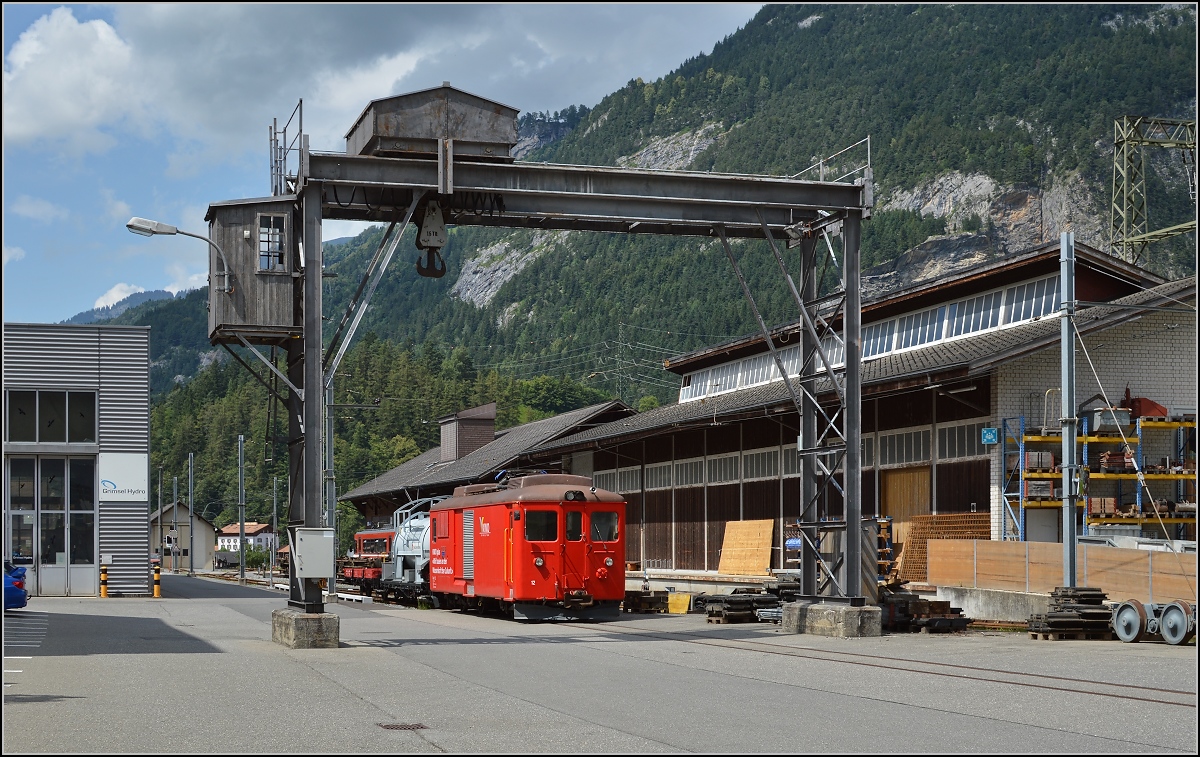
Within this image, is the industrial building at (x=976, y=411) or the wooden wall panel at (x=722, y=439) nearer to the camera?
the industrial building at (x=976, y=411)

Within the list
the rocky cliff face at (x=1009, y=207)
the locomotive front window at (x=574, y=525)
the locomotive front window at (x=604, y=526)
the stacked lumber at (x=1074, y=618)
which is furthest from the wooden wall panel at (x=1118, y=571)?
the rocky cliff face at (x=1009, y=207)

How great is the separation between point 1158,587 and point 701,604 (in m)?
11.4

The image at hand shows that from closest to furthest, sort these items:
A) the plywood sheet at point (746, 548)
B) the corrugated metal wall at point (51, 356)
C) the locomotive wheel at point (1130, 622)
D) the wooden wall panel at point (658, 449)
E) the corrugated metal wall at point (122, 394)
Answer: the locomotive wheel at point (1130, 622) < the plywood sheet at point (746, 548) < the corrugated metal wall at point (51, 356) < the corrugated metal wall at point (122, 394) < the wooden wall panel at point (658, 449)

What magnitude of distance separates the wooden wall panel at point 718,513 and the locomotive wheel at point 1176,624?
1821cm

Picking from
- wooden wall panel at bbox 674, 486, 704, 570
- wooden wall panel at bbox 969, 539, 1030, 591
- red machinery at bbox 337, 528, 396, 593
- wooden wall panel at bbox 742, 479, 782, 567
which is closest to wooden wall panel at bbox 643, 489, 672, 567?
wooden wall panel at bbox 674, 486, 704, 570

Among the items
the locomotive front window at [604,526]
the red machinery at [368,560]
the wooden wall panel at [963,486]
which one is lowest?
the red machinery at [368,560]

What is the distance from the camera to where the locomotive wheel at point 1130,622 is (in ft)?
69.6

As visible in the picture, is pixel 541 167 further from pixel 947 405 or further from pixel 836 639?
pixel 947 405

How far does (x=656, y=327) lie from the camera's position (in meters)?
157

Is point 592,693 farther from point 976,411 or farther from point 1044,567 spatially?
point 976,411

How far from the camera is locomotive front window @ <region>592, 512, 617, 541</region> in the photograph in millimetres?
27906

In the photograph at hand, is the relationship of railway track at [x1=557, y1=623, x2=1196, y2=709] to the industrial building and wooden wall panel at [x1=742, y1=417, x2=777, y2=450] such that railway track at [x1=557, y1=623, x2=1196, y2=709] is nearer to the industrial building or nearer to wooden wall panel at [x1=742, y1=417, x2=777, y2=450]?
the industrial building

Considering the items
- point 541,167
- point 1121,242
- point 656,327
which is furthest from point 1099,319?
point 656,327

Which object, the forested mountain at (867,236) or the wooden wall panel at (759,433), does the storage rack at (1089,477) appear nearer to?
the wooden wall panel at (759,433)
